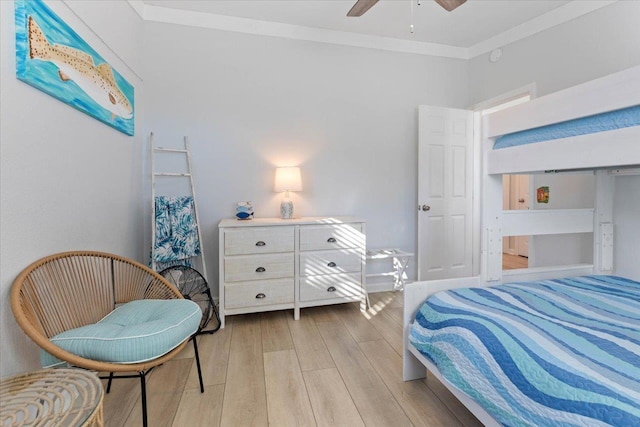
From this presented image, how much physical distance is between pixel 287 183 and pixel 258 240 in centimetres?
63

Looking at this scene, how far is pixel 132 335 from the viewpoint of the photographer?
1.23 metres

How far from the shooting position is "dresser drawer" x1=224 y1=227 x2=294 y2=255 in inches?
99.3

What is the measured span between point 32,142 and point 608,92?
2396 millimetres

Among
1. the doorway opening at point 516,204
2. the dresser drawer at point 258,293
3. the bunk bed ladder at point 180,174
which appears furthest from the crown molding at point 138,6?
the doorway opening at point 516,204

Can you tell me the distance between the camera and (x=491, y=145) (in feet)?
5.84

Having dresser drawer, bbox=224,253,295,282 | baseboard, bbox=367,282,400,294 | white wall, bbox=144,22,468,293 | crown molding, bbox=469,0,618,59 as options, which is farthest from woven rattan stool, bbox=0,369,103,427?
crown molding, bbox=469,0,618,59

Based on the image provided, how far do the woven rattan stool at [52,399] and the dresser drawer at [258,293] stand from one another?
1494 millimetres

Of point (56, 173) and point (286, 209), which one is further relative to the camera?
point (286, 209)

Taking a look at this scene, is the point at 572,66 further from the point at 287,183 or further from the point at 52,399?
the point at 52,399

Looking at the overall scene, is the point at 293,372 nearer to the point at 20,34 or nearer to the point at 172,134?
the point at 20,34

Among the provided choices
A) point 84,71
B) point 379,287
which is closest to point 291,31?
point 84,71

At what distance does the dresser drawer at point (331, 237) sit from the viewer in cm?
269

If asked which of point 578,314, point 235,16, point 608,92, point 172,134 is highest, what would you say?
point 235,16

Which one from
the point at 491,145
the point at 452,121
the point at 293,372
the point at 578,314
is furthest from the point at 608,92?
the point at 452,121
